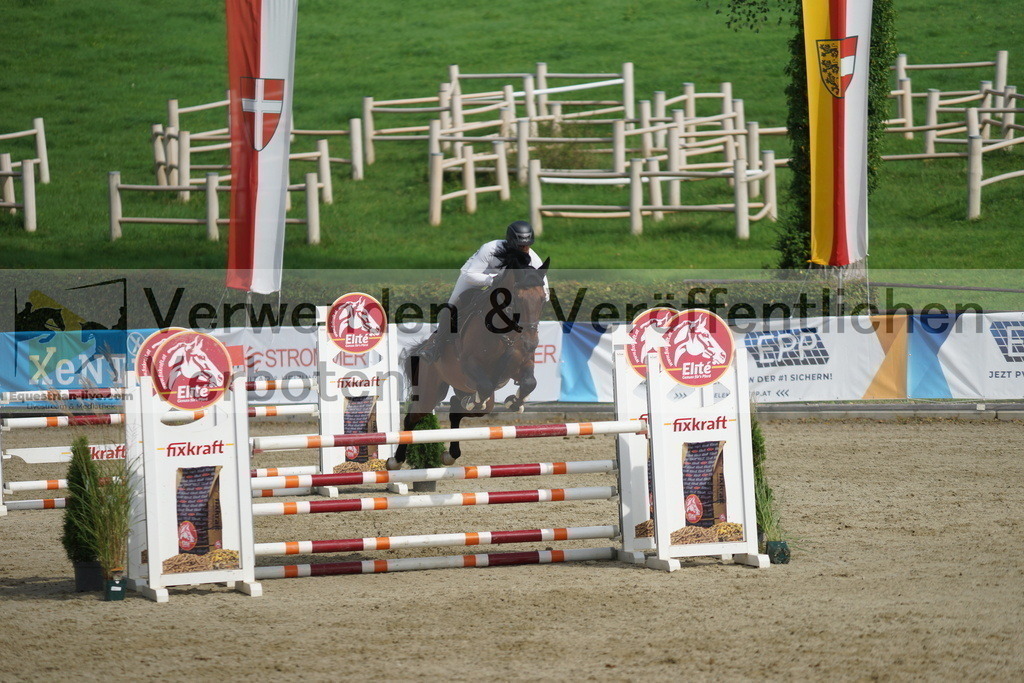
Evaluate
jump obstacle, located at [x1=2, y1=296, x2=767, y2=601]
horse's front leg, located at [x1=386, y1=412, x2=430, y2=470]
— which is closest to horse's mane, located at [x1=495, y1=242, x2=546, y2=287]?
jump obstacle, located at [x1=2, y1=296, x2=767, y2=601]

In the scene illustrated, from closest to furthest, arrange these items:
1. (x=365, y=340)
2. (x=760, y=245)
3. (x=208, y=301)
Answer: (x=365, y=340) → (x=208, y=301) → (x=760, y=245)

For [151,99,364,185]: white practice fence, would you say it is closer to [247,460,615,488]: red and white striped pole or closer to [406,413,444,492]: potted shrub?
[406,413,444,492]: potted shrub

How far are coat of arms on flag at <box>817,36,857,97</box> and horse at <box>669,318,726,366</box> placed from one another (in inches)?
278

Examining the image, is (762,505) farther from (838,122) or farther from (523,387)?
(838,122)

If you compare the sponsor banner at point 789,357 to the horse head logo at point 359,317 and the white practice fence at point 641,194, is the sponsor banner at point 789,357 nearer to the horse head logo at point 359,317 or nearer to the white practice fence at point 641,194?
the horse head logo at point 359,317

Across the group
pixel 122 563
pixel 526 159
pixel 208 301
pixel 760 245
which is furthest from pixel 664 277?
pixel 122 563

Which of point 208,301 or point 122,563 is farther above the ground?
point 208,301

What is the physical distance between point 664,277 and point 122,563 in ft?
42.8

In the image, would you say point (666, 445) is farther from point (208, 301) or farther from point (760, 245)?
point (760, 245)

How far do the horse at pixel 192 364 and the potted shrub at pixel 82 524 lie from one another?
0.78 m

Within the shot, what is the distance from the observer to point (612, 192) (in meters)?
23.0

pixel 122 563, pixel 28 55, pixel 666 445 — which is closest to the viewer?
pixel 122 563

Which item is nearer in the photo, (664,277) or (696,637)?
(696,637)

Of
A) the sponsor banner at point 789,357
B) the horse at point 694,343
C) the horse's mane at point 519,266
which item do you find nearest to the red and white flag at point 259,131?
the sponsor banner at point 789,357
